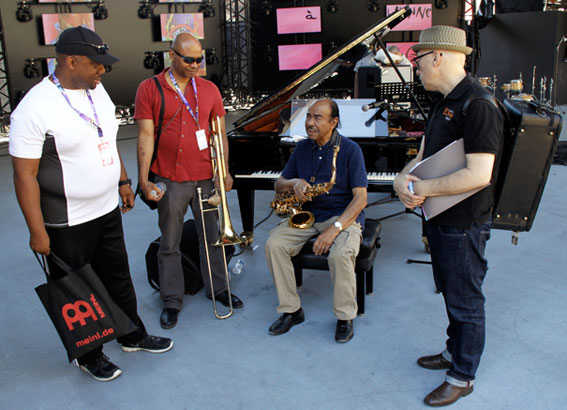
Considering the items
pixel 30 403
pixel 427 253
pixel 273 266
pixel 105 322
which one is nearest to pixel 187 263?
pixel 273 266

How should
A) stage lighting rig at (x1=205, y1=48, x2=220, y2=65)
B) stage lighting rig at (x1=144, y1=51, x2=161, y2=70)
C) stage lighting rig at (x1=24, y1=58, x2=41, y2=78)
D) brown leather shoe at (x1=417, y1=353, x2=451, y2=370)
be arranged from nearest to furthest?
brown leather shoe at (x1=417, y1=353, x2=451, y2=370), stage lighting rig at (x1=24, y1=58, x2=41, y2=78), stage lighting rig at (x1=144, y1=51, x2=161, y2=70), stage lighting rig at (x1=205, y1=48, x2=220, y2=65)

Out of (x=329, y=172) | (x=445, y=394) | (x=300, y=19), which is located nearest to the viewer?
(x=445, y=394)

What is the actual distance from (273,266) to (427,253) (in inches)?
72.4

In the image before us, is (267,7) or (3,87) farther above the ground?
(267,7)

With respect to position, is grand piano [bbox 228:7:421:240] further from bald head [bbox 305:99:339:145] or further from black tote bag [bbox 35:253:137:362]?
black tote bag [bbox 35:253:137:362]

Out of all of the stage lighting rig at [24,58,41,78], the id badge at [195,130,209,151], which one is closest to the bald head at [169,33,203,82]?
the id badge at [195,130,209,151]

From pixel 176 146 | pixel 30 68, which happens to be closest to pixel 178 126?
pixel 176 146

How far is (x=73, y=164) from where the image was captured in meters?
2.63

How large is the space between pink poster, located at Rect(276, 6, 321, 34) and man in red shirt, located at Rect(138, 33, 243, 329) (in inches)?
495

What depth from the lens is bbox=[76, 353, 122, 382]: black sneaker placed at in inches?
115

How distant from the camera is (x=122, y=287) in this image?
304 centimetres

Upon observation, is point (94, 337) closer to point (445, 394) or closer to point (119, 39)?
point (445, 394)

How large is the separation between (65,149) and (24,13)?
1201 cm

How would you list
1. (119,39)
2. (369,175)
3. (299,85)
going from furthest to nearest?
(119,39)
(299,85)
(369,175)
